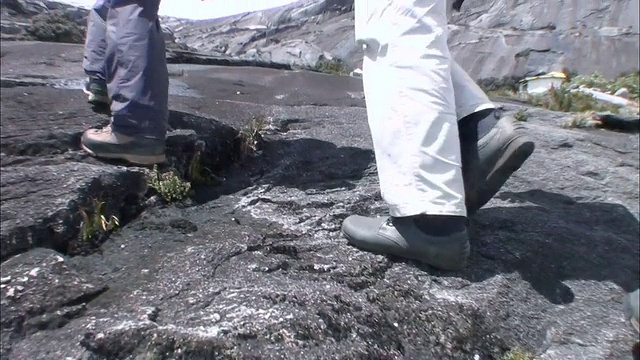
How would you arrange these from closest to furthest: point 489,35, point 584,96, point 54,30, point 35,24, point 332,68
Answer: point 584,96, point 35,24, point 54,30, point 332,68, point 489,35

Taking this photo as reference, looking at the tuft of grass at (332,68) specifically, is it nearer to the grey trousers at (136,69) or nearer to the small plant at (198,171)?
the small plant at (198,171)

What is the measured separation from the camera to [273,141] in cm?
413

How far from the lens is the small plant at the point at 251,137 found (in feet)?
12.7

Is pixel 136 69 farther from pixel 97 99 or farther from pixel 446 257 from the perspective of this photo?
pixel 446 257

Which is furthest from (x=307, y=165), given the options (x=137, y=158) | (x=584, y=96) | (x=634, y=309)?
(x=584, y=96)

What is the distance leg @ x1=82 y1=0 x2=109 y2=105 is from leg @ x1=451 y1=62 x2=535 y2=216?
6.49 feet

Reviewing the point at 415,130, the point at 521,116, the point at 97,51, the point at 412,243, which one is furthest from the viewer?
the point at 521,116

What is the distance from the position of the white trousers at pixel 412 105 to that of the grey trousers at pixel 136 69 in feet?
3.24

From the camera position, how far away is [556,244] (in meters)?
3.10

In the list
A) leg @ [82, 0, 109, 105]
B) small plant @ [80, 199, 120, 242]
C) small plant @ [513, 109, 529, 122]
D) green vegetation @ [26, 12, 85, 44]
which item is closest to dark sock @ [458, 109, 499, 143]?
small plant @ [80, 199, 120, 242]

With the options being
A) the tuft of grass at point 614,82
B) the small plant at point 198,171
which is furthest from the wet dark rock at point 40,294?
the tuft of grass at point 614,82

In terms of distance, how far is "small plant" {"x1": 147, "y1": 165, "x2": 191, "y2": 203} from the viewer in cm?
311

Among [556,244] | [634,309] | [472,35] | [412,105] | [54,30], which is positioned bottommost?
[54,30]

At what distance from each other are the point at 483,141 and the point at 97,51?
2.20 m
